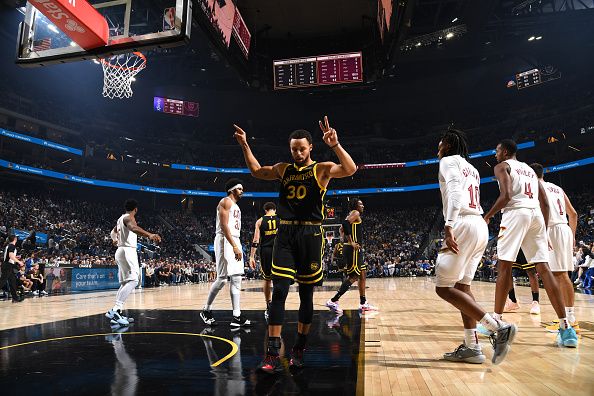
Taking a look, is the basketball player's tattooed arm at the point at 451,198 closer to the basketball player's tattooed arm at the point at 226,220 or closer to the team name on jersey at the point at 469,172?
the team name on jersey at the point at 469,172

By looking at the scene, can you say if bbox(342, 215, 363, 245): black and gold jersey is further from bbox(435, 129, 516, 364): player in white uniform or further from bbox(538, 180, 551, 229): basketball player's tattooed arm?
bbox(435, 129, 516, 364): player in white uniform

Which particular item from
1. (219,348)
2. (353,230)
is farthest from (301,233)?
(353,230)

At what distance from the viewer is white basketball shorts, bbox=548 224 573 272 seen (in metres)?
4.59

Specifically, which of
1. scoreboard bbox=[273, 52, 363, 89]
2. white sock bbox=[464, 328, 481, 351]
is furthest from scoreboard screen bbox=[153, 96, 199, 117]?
white sock bbox=[464, 328, 481, 351]

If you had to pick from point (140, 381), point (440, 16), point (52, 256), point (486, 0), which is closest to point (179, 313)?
point (140, 381)

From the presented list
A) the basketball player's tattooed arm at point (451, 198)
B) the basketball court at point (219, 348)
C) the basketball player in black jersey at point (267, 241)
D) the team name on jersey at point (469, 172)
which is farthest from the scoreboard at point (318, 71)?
the basketball player's tattooed arm at point (451, 198)

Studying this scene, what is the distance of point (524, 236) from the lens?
4.31 metres

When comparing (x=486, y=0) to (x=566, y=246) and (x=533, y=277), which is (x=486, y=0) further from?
(x=566, y=246)

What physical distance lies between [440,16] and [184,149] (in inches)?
947

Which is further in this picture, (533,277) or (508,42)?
(508,42)

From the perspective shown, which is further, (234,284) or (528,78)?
(528,78)

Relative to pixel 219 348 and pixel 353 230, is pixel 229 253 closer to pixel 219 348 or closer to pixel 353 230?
pixel 219 348

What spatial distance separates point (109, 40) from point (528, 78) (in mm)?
28068

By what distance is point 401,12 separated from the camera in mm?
12570
